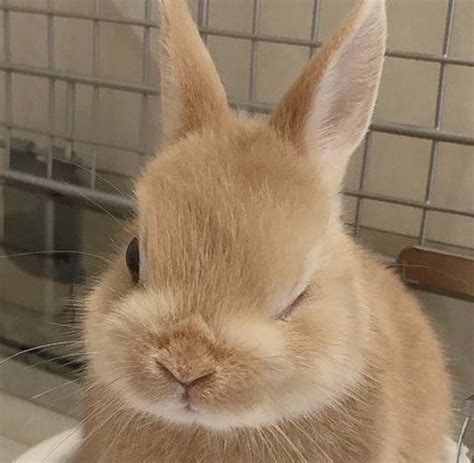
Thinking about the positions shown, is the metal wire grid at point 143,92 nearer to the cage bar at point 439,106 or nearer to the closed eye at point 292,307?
the cage bar at point 439,106

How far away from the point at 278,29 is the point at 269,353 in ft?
2.29

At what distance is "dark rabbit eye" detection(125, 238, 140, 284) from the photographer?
2.18 feet

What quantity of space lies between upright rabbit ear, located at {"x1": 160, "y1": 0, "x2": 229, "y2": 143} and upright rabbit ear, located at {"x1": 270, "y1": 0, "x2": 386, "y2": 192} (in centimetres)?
6

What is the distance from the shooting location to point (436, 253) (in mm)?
1083

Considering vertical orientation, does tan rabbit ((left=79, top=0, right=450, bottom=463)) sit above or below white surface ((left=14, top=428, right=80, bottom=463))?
above

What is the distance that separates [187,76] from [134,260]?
0.16 m

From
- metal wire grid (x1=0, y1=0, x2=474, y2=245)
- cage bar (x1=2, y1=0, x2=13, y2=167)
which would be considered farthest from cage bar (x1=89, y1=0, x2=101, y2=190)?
cage bar (x1=2, y1=0, x2=13, y2=167)

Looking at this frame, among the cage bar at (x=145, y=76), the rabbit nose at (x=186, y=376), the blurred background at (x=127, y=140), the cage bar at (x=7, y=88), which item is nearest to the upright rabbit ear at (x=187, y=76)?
the rabbit nose at (x=186, y=376)

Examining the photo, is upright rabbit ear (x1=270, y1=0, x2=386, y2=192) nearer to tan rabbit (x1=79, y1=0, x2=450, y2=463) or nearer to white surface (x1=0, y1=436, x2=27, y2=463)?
tan rabbit (x1=79, y1=0, x2=450, y2=463)

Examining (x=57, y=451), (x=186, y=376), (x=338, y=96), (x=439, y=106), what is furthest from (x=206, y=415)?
(x=439, y=106)

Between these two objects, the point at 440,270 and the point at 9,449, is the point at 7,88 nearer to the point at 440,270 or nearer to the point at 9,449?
the point at 9,449

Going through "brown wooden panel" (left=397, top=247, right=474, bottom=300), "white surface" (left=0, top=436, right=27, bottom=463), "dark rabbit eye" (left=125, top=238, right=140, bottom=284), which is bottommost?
"white surface" (left=0, top=436, right=27, bottom=463)

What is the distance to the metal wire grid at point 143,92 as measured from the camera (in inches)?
40.5

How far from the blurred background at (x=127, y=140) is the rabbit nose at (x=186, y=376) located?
1.45 ft
